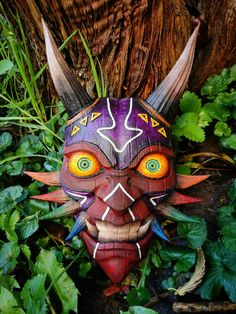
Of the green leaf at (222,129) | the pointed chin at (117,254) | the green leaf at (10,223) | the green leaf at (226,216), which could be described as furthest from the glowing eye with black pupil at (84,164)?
the green leaf at (222,129)

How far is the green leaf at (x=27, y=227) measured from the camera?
1658 millimetres

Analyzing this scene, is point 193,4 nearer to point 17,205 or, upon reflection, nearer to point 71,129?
point 71,129

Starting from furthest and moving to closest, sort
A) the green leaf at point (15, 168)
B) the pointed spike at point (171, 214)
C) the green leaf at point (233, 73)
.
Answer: the green leaf at point (233, 73)
the green leaf at point (15, 168)
the pointed spike at point (171, 214)

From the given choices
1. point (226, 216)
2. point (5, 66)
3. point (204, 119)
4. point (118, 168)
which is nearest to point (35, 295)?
point (118, 168)

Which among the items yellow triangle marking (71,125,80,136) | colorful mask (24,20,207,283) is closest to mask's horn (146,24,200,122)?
colorful mask (24,20,207,283)

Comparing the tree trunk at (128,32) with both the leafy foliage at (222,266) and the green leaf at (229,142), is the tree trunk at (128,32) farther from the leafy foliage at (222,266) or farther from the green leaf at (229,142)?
the leafy foliage at (222,266)

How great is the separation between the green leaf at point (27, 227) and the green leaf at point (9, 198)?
93 millimetres

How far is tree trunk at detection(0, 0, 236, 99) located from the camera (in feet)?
5.37

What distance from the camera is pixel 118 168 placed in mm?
1354

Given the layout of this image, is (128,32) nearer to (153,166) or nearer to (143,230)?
(153,166)

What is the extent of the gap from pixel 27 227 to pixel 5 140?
0.53 metres

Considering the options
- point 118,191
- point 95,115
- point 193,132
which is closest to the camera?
point 118,191

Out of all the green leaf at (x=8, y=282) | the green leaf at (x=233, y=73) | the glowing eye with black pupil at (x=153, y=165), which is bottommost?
the green leaf at (x=8, y=282)

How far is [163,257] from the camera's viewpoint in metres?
1.61
